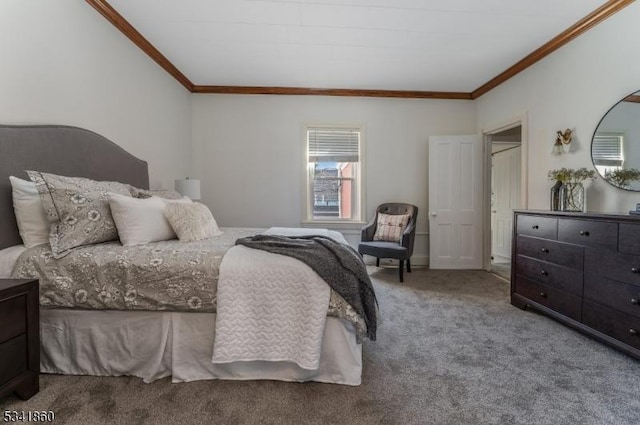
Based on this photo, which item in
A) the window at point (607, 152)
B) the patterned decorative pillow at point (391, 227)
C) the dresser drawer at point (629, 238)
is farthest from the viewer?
the patterned decorative pillow at point (391, 227)

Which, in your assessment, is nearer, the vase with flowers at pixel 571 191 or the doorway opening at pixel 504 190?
the vase with flowers at pixel 571 191

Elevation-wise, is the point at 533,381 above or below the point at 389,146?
below

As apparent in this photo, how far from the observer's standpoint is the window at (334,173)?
14.9ft

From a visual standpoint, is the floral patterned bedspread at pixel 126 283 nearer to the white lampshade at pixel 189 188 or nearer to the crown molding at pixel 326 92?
the white lampshade at pixel 189 188

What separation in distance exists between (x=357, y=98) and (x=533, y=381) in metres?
3.88

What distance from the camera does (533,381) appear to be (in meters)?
1.72

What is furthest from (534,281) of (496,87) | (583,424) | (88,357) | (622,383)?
(88,357)

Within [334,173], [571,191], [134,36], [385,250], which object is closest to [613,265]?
[571,191]

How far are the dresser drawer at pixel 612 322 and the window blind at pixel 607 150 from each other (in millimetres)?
1191

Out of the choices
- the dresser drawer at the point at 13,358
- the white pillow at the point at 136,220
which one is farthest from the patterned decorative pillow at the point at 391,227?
the dresser drawer at the point at 13,358

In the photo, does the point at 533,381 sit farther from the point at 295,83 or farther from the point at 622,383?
the point at 295,83

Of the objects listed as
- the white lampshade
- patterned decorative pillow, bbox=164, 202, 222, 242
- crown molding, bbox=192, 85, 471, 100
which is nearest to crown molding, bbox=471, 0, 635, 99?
crown molding, bbox=192, 85, 471, 100

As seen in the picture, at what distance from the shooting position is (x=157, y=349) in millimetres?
1722

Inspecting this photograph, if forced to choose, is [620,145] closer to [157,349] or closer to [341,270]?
[341,270]
